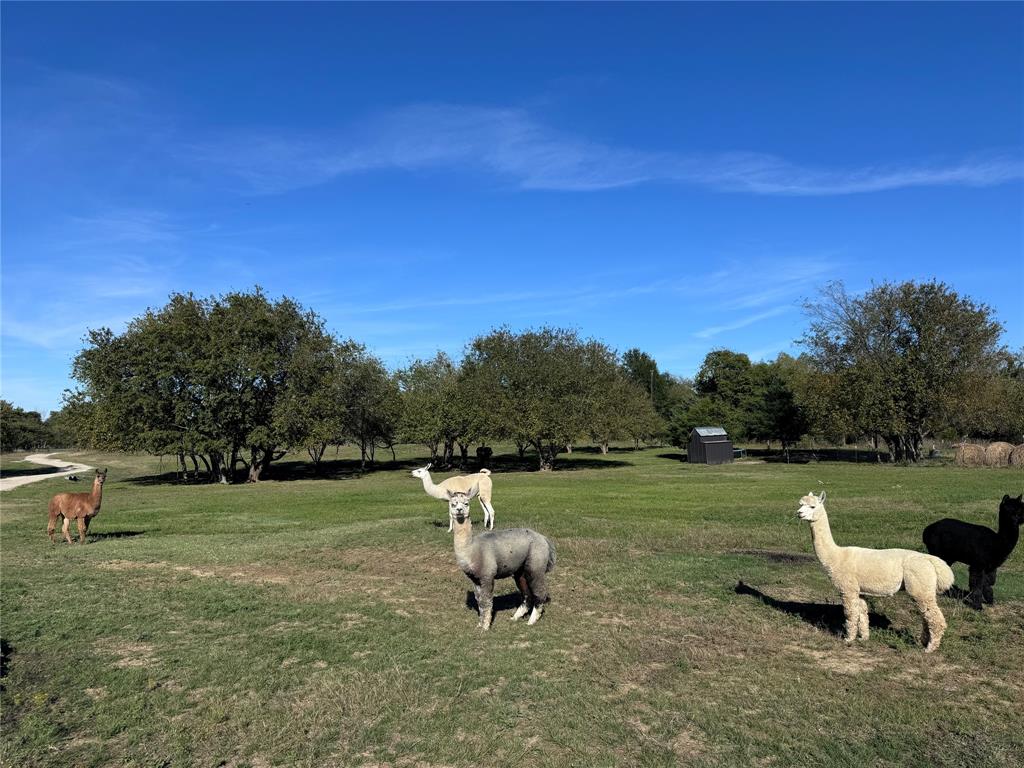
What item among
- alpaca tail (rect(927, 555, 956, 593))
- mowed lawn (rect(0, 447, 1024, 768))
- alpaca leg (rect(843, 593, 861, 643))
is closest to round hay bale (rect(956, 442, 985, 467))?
mowed lawn (rect(0, 447, 1024, 768))

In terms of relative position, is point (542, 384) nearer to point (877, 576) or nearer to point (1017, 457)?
point (1017, 457)

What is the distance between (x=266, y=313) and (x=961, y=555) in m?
45.5

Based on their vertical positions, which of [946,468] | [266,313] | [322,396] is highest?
[266,313]

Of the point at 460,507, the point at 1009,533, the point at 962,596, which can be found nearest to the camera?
the point at 460,507

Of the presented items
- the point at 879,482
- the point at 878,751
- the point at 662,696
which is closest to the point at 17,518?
the point at 662,696

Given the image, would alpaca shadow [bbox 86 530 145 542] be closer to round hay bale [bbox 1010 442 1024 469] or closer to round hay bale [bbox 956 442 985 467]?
round hay bale [bbox 1010 442 1024 469]

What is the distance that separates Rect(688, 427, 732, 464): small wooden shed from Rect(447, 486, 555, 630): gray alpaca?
5056 cm

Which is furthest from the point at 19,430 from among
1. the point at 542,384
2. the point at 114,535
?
the point at 114,535

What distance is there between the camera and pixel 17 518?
78.8ft

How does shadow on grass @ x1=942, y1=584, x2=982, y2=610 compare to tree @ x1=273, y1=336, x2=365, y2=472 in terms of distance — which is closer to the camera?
shadow on grass @ x1=942, y1=584, x2=982, y2=610

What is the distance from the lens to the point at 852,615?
8.46 meters

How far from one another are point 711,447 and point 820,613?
4985 cm

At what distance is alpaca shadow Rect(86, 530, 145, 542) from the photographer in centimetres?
1867

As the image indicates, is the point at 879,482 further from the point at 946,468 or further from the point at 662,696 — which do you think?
the point at 662,696
